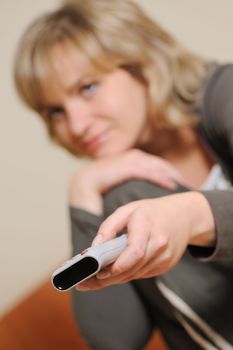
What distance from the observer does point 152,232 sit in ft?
1.20

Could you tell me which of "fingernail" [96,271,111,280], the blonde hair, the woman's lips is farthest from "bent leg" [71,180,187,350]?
"fingernail" [96,271,111,280]

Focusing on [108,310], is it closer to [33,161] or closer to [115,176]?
[115,176]

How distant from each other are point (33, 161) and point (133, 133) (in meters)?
0.43

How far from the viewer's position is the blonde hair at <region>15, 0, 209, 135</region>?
765 mm

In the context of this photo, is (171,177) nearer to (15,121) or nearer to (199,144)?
(199,144)

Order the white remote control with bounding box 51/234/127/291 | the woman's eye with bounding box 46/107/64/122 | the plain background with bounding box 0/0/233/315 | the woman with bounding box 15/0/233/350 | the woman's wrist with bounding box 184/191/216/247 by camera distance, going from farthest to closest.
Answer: the plain background with bounding box 0/0/233/315
the woman's eye with bounding box 46/107/64/122
the woman with bounding box 15/0/233/350
the woman's wrist with bounding box 184/191/216/247
the white remote control with bounding box 51/234/127/291

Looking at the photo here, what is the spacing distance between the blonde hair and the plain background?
0.87 ft

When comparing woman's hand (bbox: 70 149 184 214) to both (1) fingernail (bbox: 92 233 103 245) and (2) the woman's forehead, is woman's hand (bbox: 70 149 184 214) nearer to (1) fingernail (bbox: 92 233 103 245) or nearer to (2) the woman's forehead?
(2) the woman's forehead

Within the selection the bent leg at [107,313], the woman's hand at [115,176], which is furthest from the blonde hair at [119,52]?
the bent leg at [107,313]

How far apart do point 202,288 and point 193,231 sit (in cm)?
21

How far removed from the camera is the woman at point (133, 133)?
1.99 feet

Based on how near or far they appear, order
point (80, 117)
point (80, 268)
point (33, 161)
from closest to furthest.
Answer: point (80, 268)
point (80, 117)
point (33, 161)

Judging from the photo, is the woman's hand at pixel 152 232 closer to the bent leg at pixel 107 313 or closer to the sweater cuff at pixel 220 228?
the sweater cuff at pixel 220 228

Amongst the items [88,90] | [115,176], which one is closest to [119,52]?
[88,90]
